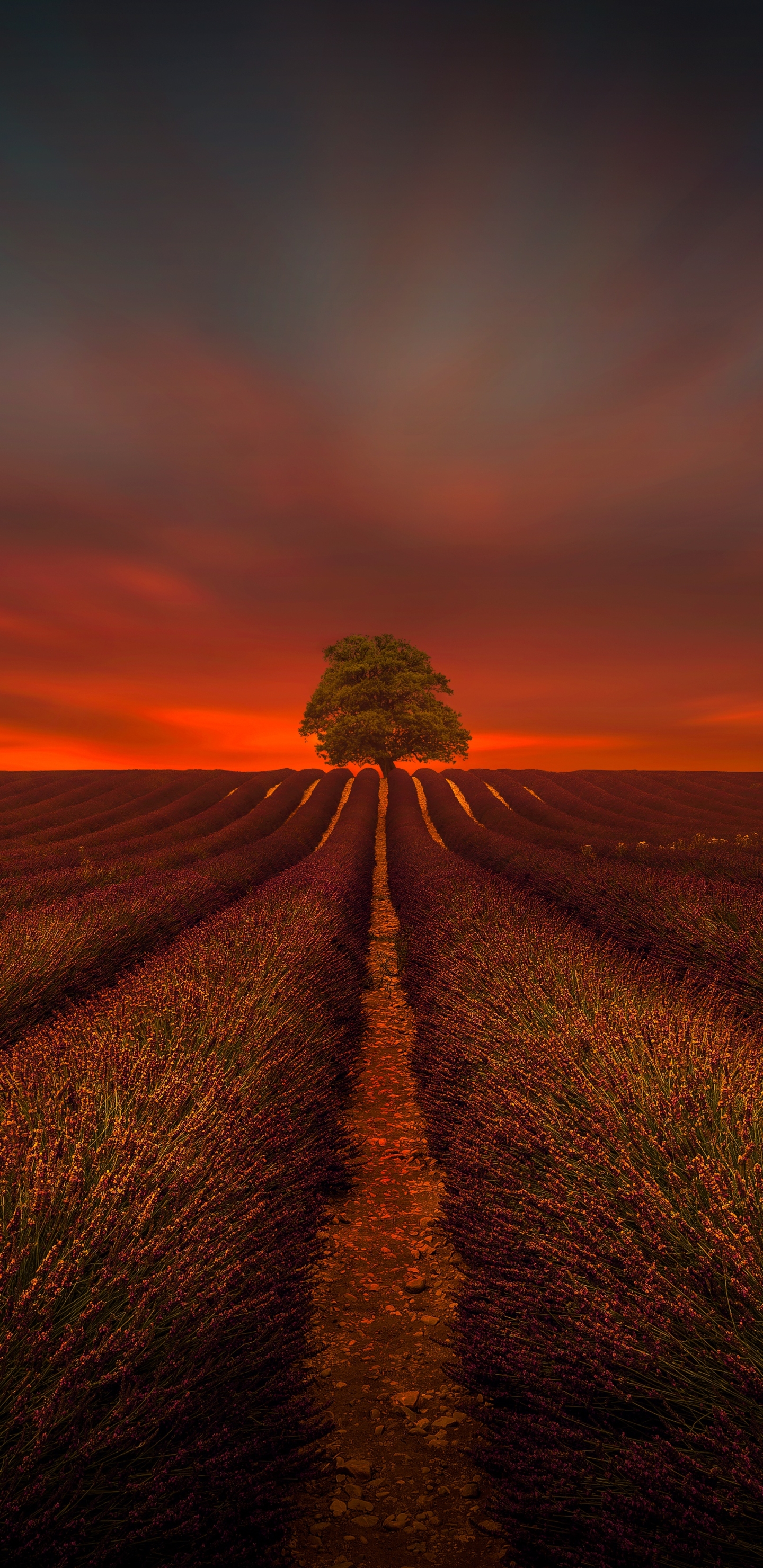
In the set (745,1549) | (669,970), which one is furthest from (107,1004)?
(669,970)

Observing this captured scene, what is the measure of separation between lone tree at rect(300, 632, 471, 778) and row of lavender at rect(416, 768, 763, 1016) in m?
15.9

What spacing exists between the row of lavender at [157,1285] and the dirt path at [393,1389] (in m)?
0.19

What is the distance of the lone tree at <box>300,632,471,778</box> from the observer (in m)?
29.1

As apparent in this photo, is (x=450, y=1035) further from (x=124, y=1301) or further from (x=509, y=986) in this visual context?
(x=124, y=1301)

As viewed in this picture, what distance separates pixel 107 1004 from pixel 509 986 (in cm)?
267

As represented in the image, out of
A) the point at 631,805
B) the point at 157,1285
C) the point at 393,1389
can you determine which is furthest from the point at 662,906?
the point at 631,805

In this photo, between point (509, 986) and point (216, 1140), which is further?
point (509, 986)

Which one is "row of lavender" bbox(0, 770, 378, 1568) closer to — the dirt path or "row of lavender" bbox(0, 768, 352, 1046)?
the dirt path

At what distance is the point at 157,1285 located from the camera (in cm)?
175

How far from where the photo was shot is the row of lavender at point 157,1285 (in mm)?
1464

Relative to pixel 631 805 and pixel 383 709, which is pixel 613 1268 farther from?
pixel 383 709

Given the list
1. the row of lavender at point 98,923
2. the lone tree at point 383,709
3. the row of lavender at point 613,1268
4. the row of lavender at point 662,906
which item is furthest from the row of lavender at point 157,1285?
the lone tree at point 383,709

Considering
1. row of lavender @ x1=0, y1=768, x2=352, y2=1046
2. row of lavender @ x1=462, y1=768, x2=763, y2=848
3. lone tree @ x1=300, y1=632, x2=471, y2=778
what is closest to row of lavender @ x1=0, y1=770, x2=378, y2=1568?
row of lavender @ x1=0, y1=768, x2=352, y2=1046

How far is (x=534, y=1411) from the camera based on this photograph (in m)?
2.14
